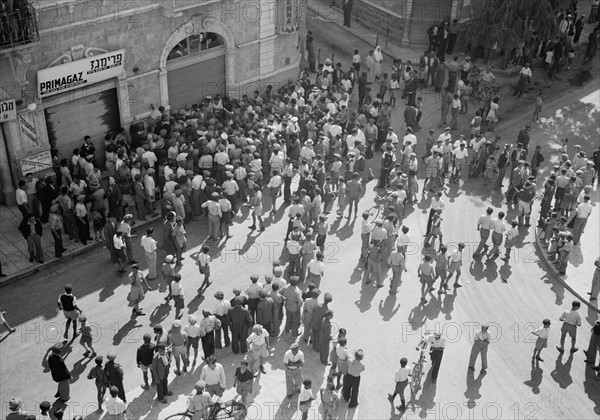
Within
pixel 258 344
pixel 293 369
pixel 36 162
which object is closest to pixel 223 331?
pixel 258 344

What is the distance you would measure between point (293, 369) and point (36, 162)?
475 inches

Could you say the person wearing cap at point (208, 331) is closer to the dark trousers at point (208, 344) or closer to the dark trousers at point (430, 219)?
the dark trousers at point (208, 344)

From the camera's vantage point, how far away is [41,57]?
78.9ft

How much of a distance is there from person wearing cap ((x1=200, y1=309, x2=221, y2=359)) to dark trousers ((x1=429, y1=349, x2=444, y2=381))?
529 centimetres

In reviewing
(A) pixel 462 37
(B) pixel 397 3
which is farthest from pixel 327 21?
(A) pixel 462 37

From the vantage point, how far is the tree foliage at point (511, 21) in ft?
113

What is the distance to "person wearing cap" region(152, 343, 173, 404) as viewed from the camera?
17.7 metres

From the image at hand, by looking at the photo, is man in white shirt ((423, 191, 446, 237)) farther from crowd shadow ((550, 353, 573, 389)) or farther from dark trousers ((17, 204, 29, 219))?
dark trousers ((17, 204, 29, 219))

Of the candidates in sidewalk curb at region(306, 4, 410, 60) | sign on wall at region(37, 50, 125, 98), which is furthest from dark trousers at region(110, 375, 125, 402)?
sidewalk curb at region(306, 4, 410, 60)

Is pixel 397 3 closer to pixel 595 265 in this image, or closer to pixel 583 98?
pixel 583 98

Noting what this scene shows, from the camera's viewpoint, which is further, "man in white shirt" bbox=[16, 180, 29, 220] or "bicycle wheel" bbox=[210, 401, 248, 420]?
"man in white shirt" bbox=[16, 180, 29, 220]

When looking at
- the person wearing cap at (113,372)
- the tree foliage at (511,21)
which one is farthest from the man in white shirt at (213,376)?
the tree foliage at (511,21)

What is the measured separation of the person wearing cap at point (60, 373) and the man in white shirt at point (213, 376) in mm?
3208

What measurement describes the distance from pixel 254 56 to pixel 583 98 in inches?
589
